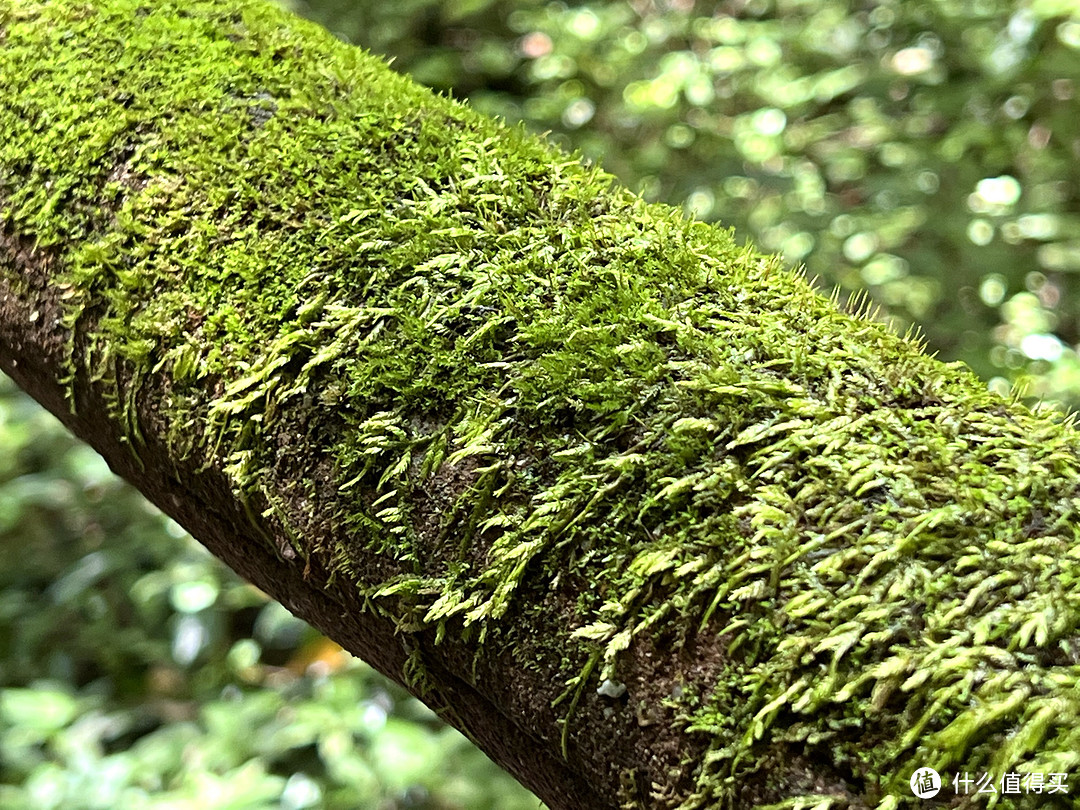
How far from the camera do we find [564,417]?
24.1 inches

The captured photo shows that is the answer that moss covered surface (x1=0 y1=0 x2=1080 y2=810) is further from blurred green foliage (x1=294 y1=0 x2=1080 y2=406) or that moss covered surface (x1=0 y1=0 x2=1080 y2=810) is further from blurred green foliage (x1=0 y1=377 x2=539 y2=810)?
blurred green foliage (x1=294 y1=0 x2=1080 y2=406)

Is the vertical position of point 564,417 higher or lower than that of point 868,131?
higher

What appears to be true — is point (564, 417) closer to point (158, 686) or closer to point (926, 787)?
point (926, 787)

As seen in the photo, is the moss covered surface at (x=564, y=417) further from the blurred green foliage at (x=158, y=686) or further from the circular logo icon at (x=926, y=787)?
the blurred green foliage at (x=158, y=686)

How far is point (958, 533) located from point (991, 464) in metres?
0.07

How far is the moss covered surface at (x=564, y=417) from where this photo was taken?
0.49 metres

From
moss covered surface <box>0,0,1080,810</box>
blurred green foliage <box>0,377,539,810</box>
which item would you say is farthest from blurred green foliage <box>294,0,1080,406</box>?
blurred green foliage <box>0,377,539,810</box>

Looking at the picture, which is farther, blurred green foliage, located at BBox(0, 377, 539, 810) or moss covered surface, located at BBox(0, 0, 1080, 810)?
blurred green foliage, located at BBox(0, 377, 539, 810)

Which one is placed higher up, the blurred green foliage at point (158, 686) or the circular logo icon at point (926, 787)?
the circular logo icon at point (926, 787)

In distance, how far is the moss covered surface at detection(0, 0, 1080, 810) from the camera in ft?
1.62

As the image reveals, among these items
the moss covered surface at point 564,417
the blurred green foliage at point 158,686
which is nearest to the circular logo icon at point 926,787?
the moss covered surface at point 564,417

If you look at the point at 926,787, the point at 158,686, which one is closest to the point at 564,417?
the point at 926,787

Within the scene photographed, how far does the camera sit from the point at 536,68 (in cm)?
257

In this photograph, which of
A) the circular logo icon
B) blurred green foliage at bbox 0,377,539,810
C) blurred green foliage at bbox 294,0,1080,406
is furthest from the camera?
blurred green foliage at bbox 294,0,1080,406
